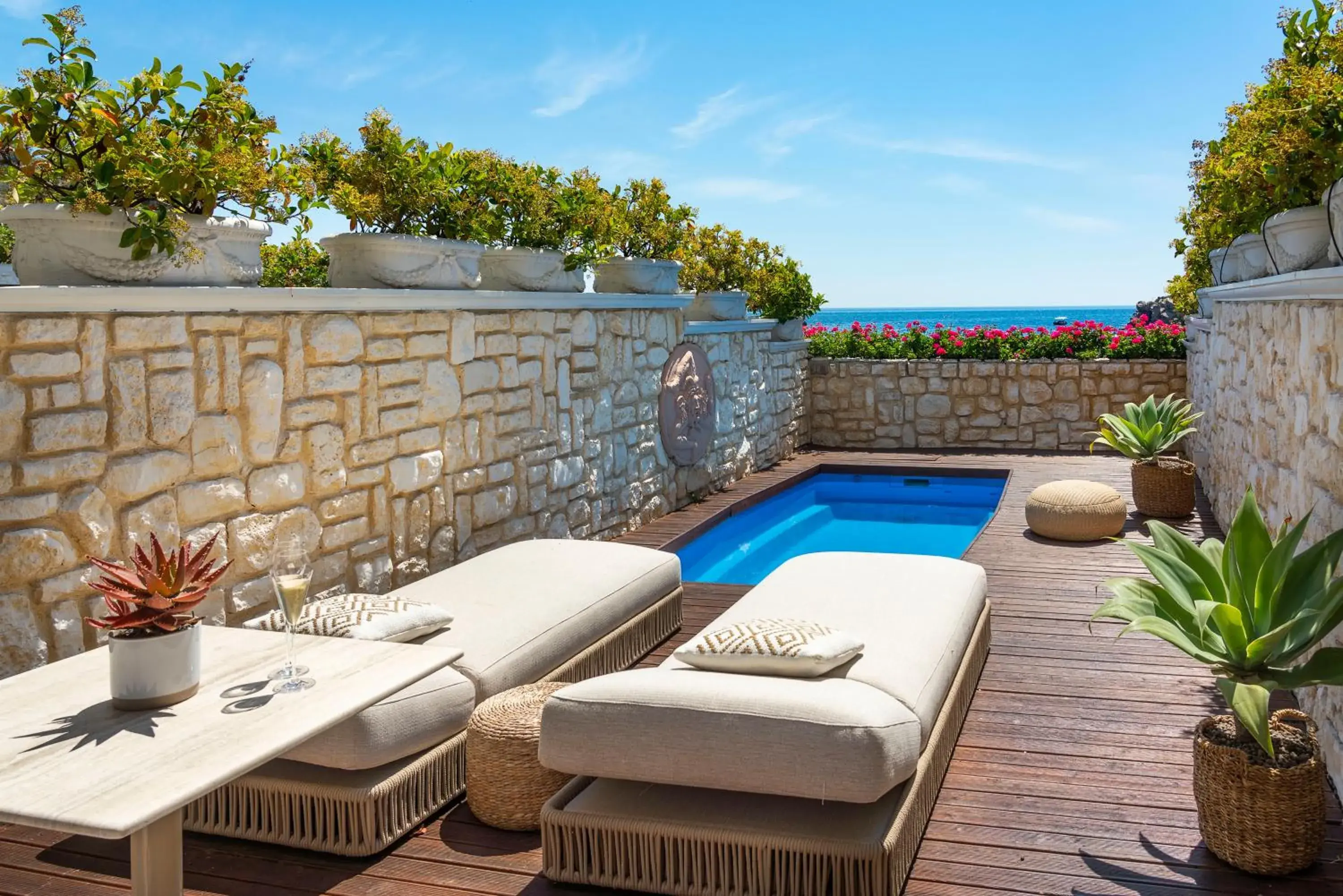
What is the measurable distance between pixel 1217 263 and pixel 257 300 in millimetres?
6978

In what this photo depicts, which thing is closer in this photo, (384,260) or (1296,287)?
(1296,287)

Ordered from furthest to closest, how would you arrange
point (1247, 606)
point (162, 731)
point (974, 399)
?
point (974, 399) → point (1247, 606) → point (162, 731)

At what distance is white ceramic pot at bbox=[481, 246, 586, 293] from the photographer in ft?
21.4

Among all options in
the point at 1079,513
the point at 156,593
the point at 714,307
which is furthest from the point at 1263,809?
the point at 714,307

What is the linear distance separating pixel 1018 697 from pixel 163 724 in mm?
3394

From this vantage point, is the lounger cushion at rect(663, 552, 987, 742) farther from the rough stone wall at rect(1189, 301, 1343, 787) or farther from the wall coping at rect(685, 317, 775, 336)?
the wall coping at rect(685, 317, 775, 336)

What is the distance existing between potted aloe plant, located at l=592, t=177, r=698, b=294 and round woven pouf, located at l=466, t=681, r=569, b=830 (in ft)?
16.5

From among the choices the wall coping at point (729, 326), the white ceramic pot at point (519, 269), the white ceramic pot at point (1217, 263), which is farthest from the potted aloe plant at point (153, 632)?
the white ceramic pot at point (1217, 263)

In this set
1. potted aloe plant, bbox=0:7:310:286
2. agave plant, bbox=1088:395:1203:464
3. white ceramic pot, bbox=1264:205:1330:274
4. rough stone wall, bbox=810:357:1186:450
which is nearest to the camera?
potted aloe plant, bbox=0:7:310:286

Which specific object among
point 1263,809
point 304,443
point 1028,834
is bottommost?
point 1028,834

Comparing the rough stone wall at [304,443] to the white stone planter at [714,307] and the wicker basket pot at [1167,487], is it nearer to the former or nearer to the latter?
the white stone planter at [714,307]

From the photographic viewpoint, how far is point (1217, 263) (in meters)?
7.91

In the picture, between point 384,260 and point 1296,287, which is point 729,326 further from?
point 1296,287

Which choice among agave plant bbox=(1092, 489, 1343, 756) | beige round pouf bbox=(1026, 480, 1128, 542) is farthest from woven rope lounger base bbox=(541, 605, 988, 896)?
beige round pouf bbox=(1026, 480, 1128, 542)
